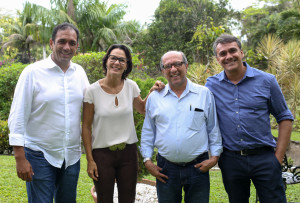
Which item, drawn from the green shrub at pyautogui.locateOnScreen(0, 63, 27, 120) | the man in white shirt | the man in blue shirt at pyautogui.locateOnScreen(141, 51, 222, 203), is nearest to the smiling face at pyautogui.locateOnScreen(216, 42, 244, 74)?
the man in blue shirt at pyautogui.locateOnScreen(141, 51, 222, 203)

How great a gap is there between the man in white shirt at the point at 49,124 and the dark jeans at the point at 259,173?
Result: 152 centimetres

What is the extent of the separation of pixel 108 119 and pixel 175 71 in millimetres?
808

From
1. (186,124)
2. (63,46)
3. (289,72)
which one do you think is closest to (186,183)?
(186,124)

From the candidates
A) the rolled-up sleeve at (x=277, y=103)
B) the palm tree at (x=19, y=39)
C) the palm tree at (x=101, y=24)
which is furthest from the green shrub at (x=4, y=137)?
the palm tree at (x=19, y=39)

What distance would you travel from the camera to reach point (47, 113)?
→ 9.09 feet

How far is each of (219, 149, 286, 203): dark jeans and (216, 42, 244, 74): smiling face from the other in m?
0.82

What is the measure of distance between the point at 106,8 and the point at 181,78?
22495 millimetres

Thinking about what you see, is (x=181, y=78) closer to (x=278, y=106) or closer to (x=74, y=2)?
(x=278, y=106)

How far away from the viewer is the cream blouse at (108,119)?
2992mm

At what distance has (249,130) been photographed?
286 centimetres

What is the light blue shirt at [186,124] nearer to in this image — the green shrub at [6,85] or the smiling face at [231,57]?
the smiling face at [231,57]

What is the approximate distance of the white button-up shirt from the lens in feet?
8.71

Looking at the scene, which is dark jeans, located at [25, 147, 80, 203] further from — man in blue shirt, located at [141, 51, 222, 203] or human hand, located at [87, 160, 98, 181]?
man in blue shirt, located at [141, 51, 222, 203]

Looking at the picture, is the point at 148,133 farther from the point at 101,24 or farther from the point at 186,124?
the point at 101,24
